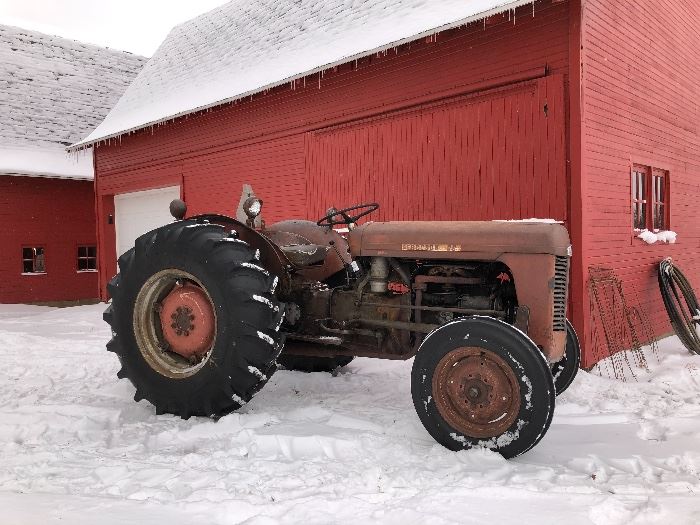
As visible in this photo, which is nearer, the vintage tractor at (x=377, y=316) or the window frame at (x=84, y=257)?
the vintage tractor at (x=377, y=316)

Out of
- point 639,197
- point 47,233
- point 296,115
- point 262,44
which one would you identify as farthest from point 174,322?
point 47,233

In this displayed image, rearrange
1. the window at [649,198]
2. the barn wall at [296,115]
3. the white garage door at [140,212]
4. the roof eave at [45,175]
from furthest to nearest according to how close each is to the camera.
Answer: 1. the roof eave at [45,175]
2. the white garage door at [140,212]
3. the window at [649,198]
4. the barn wall at [296,115]

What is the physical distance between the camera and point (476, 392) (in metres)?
3.07

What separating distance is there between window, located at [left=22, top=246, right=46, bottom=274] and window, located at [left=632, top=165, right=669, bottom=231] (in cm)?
1340

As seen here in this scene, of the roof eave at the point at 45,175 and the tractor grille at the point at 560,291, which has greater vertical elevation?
the roof eave at the point at 45,175

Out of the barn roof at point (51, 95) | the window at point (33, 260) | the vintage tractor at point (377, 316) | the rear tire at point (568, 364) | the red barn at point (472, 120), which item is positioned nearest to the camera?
the vintage tractor at point (377, 316)

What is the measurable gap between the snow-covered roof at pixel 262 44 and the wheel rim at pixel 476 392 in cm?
391

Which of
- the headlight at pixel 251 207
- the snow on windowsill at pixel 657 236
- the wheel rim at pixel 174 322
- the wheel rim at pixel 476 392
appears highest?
the headlight at pixel 251 207

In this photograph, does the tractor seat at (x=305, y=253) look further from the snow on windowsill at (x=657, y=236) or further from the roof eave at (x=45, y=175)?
the roof eave at (x=45, y=175)

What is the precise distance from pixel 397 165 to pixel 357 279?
371 centimetres

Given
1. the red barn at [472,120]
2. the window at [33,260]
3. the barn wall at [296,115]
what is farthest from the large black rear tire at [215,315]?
the window at [33,260]

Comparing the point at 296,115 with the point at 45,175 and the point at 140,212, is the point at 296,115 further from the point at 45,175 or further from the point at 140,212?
the point at 45,175

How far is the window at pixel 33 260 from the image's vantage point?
14047mm

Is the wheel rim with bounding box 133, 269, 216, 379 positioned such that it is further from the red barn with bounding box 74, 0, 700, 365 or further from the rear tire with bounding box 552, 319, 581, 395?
the red barn with bounding box 74, 0, 700, 365
